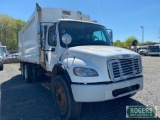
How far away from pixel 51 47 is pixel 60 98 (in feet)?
5.54

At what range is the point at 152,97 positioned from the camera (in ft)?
20.2

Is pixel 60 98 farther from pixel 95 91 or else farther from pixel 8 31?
pixel 8 31

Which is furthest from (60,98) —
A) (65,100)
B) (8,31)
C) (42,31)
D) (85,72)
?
(8,31)

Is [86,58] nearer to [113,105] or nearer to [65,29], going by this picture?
[65,29]

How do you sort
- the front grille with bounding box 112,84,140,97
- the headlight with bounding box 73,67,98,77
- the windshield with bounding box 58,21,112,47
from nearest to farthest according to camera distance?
the headlight with bounding box 73,67,98,77, the front grille with bounding box 112,84,140,97, the windshield with bounding box 58,21,112,47

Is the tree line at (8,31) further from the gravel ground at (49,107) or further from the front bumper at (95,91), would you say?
the front bumper at (95,91)

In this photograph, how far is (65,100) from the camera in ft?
14.7

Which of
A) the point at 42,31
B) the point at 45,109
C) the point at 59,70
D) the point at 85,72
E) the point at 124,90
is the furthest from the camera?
the point at 42,31

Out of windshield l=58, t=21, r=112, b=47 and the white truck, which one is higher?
windshield l=58, t=21, r=112, b=47

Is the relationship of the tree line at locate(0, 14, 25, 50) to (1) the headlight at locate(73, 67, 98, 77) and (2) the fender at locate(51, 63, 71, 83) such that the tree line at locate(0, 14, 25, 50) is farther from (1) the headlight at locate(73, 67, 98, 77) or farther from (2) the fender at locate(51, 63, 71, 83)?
(1) the headlight at locate(73, 67, 98, 77)

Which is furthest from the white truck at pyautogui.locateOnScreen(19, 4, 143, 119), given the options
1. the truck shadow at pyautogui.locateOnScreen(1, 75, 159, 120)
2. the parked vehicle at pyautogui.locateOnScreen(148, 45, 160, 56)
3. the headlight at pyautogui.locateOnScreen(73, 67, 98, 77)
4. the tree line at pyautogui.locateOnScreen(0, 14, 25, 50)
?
the tree line at pyautogui.locateOnScreen(0, 14, 25, 50)

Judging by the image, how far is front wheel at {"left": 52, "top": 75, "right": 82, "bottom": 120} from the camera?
4.30 meters

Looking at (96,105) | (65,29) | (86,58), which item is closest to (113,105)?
(96,105)

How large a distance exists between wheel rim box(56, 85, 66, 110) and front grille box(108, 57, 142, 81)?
4.50 ft
